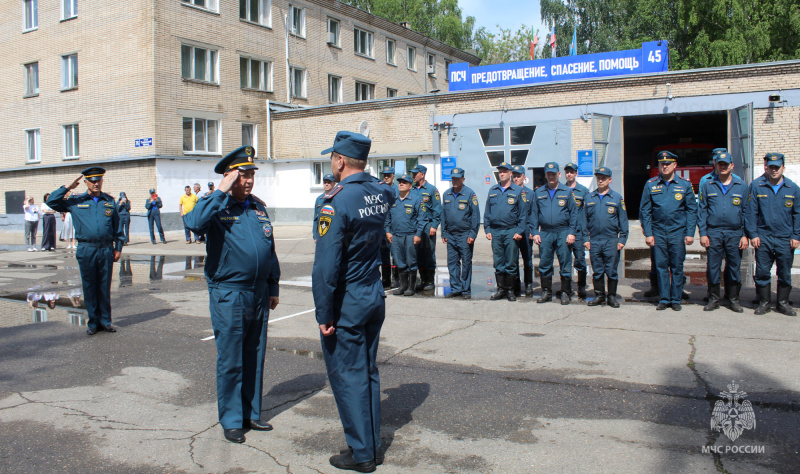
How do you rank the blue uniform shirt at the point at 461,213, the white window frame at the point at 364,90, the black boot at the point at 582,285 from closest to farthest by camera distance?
the black boot at the point at 582,285 → the blue uniform shirt at the point at 461,213 → the white window frame at the point at 364,90

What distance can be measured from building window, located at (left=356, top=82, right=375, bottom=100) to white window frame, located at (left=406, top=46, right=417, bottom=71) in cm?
393

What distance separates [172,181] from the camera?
24578 millimetres

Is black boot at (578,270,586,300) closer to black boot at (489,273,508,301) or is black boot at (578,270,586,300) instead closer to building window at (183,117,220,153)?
black boot at (489,273,508,301)

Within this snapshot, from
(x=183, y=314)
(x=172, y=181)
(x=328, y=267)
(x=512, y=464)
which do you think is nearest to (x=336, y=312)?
(x=328, y=267)

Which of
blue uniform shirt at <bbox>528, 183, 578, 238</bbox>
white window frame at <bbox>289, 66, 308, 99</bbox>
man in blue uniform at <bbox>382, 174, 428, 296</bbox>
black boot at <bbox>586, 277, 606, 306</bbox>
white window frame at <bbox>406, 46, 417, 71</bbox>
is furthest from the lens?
white window frame at <bbox>406, 46, 417, 71</bbox>

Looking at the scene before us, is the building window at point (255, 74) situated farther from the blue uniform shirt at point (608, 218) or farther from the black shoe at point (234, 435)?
the black shoe at point (234, 435)

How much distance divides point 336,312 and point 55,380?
3535mm

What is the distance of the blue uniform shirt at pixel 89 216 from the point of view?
7.71 m

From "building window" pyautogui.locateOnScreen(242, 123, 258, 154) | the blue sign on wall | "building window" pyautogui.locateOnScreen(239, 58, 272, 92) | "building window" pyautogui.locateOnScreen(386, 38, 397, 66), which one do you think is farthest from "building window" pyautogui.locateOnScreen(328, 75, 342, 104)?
the blue sign on wall

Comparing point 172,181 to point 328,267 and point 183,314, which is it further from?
point 328,267

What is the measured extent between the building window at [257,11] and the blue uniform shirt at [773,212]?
24.9 metres

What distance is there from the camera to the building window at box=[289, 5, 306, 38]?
101ft

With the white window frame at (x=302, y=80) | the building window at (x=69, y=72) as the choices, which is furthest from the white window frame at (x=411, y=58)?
the building window at (x=69, y=72)

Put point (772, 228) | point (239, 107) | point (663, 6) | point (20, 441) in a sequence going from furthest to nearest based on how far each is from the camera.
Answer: point (663, 6)
point (239, 107)
point (772, 228)
point (20, 441)
